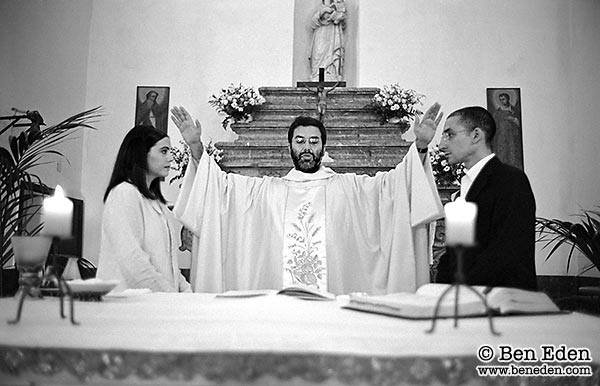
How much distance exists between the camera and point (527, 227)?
2533 millimetres

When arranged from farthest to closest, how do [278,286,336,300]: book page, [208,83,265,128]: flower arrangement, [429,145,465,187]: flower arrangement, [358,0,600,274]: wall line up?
[358,0,600,274]: wall, [208,83,265,128]: flower arrangement, [429,145,465,187]: flower arrangement, [278,286,336,300]: book page

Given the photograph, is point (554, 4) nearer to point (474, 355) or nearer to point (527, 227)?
point (527, 227)

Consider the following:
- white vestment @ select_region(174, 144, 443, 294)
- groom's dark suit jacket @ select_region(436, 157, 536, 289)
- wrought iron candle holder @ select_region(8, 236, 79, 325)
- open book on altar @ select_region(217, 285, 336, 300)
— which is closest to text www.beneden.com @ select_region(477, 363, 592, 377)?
groom's dark suit jacket @ select_region(436, 157, 536, 289)

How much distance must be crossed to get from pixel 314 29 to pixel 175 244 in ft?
22.0

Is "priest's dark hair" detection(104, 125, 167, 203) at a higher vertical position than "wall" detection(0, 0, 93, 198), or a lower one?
lower

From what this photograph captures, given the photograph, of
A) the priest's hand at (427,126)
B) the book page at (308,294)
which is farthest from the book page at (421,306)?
the priest's hand at (427,126)

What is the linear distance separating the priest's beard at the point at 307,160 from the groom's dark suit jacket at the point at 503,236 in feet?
7.15

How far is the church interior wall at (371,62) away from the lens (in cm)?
945

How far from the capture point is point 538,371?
1.69 m

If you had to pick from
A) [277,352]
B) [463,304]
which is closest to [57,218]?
[277,352]

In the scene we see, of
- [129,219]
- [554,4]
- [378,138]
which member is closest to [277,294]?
[129,219]

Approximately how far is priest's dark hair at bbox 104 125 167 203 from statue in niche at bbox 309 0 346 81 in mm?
5763

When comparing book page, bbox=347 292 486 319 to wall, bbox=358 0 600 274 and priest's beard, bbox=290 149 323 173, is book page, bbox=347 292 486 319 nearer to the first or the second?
priest's beard, bbox=290 149 323 173

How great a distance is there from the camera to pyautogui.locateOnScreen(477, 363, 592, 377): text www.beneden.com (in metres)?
1.66
